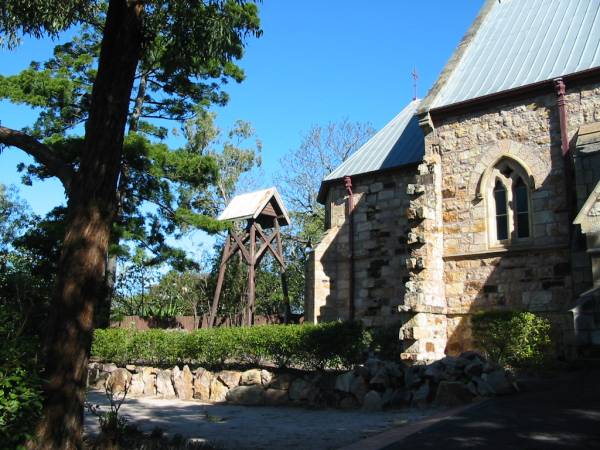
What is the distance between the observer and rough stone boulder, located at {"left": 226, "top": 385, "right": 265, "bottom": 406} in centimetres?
1168

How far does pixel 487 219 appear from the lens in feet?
42.5

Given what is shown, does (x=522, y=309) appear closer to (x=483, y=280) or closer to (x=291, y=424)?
(x=483, y=280)

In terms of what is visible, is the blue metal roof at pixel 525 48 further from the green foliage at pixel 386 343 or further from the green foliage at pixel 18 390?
the green foliage at pixel 18 390

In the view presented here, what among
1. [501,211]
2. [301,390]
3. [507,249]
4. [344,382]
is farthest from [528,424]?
[501,211]

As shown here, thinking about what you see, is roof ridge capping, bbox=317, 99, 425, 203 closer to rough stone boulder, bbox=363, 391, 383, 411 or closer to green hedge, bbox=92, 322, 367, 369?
green hedge, bbox=92, 322, 367, 369

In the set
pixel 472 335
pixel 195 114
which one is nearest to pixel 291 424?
pixel 472 335

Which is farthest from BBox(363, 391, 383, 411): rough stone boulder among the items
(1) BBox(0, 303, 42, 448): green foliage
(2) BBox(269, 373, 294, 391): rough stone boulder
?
(1) BBox(0, 303, 42, 448): green foliage

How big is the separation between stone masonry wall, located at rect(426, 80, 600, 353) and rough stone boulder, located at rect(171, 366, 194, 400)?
6.32m

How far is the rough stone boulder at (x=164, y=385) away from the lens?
13.5m

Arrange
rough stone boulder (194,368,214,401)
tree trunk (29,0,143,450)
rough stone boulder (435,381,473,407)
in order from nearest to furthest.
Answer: tree trunk (29,0,143,450) → rough stone boulder (435,381,473,407) → rough stone boulder (194,368,214,401)

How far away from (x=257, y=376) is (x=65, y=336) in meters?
7.09

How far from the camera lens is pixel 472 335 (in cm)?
1223

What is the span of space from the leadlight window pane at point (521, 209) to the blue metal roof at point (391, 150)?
3.80 m

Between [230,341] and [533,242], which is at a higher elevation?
[533,242]
